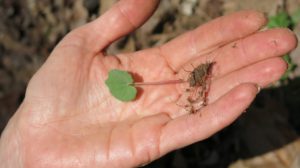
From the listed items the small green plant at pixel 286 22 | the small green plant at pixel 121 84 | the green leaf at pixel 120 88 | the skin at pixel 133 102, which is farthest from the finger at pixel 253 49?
the small green plant at pixel 286 22

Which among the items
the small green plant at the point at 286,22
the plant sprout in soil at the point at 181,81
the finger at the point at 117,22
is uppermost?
the finger at the point at 117,22

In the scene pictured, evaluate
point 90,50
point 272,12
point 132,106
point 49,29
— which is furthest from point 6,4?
point 272,12

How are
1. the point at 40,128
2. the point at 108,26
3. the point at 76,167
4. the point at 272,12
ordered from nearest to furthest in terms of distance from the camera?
the point at 76,167 < the point at 40,128 < the point at 108,26 < the point at 272,12

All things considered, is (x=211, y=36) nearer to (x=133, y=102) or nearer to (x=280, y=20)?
(x=133, y=102)

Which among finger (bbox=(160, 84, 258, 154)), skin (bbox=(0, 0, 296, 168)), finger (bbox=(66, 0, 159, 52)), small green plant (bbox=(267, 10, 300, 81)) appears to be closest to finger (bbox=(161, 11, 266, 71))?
skin (bbox=(0, 0, 296, 168))

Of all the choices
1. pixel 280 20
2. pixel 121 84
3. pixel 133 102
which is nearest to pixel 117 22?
pixel 121 84

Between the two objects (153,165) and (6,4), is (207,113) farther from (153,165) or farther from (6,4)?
(6,4)

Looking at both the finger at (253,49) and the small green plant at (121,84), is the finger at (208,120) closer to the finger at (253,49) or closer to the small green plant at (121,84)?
the finger at (253,49)
